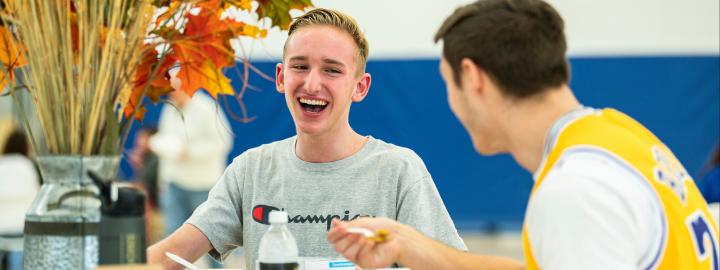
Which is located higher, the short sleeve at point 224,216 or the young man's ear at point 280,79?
the young man's ear at point 280,79

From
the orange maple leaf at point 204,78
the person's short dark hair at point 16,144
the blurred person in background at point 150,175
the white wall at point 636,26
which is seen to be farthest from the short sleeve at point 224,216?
the white wall at point 636,26

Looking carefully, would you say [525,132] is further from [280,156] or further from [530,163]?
[280,156]

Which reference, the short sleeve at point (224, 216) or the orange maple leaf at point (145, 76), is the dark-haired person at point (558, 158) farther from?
the short sleeve at point (224, 216)

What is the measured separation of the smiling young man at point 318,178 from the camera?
214 cm

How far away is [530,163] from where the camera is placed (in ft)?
4.96

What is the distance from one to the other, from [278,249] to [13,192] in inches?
167

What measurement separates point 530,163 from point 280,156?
0.90m

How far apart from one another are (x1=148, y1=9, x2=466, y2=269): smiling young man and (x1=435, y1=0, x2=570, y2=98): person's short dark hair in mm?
719

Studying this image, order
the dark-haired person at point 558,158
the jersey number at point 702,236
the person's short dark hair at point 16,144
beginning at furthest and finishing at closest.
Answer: the person's short dark hair at point 16,144, the jersey number at point 702,236, the dark-haired person at point 558,158

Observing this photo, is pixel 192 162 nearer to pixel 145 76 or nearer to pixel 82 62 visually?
pixel 145 76

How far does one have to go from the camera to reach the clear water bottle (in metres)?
1.59

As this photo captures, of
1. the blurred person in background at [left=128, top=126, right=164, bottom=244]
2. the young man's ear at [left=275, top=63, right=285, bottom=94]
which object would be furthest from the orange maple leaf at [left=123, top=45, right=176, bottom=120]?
the blurred person in background at [left=128, top=126, right=164, bottom=244]

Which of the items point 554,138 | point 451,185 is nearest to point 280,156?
point 554,138

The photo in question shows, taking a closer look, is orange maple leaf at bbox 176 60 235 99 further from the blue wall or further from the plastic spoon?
the blue wall
